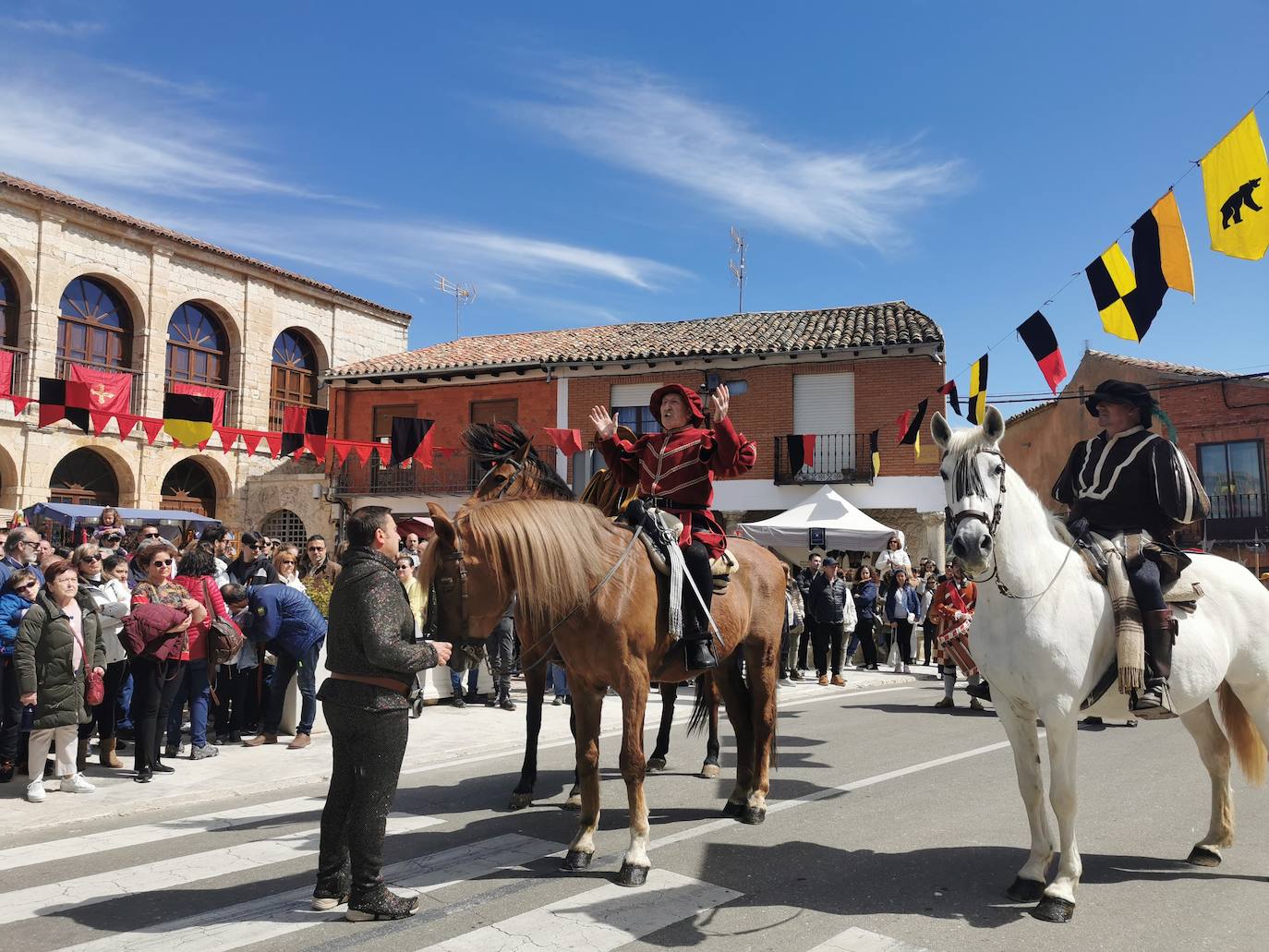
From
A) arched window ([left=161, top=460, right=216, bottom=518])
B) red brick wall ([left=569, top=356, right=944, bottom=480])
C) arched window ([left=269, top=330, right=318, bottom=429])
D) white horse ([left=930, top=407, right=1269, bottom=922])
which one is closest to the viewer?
white horse ([left=930, top=407, right=1269, bottom=922])

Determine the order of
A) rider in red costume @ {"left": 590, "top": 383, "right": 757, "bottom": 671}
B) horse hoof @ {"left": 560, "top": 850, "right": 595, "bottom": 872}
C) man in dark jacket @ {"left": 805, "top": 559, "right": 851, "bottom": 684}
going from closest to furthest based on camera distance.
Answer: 1. horse hoof @ {"left": 560, "top": 850, "right": 595, "bottom": 872}
2. rider in red costume @ {"left": 590, "top": 383, "right": 757, "bottom": 671}
3. man in dark jacket @ {"left": 805, "top": 559, "right": 851, "bottom": 684}

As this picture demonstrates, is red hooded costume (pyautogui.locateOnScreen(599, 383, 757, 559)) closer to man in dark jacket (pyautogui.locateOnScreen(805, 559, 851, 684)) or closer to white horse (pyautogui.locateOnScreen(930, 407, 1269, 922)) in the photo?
white horse (pyautogui.locateOnScreen(930, 407, 1269, 922))

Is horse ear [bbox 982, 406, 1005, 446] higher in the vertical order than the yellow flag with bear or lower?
lower

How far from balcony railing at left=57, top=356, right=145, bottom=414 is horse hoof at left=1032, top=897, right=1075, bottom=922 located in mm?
25799

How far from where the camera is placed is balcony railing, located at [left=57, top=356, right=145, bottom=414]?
78.1 feet

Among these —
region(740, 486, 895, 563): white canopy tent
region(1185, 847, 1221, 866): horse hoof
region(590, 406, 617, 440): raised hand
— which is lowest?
region(1185, 847, 1221, 866): horse hoof

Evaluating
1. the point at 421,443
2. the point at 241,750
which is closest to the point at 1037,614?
the point at 241,750

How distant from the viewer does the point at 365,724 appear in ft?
12.9

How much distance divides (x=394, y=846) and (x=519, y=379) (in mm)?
21721

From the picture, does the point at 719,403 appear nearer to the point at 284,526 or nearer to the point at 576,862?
the point at 576,862

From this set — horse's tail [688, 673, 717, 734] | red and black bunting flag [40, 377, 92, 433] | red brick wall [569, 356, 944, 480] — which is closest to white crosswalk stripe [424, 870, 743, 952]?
horse's tail [688, 673, 717, 734]

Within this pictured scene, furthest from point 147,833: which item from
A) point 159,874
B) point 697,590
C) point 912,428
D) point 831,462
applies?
point 831,462

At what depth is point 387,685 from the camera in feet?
13.1

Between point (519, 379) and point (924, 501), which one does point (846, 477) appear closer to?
point (924, 501)
